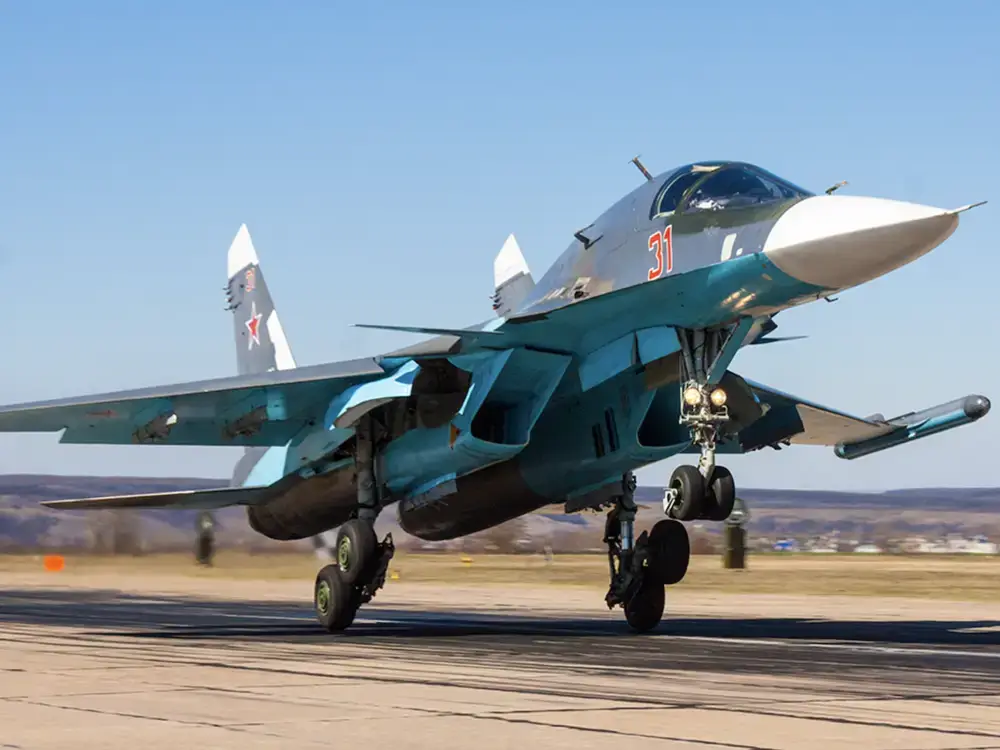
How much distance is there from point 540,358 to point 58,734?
9174mm

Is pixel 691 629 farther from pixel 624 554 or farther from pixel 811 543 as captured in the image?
pixel 811 543

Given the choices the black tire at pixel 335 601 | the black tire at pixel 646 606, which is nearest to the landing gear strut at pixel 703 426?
the black tire at pixel 646 606

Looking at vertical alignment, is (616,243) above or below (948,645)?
above

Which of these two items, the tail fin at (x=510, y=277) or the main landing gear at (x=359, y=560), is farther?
the tail fin at (x=510, y=277)

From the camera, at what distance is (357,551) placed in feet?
55.3

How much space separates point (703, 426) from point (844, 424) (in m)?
6.65

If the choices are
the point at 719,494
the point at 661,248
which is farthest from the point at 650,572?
the point at 661,248

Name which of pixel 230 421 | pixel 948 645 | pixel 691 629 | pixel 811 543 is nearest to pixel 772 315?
pixel 948 645

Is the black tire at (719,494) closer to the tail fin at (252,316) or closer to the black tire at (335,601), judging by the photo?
the black tire at (335,601)

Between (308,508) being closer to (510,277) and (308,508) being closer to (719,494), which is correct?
(510,277)

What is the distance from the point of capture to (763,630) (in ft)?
57.9

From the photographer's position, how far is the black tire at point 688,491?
1323 cm

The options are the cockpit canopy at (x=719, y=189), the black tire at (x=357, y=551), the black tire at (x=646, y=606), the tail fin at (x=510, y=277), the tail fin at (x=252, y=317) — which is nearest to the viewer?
the cockpit canopy at (x=719, y=189)

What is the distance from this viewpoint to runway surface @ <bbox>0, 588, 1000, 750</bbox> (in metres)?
7.61
